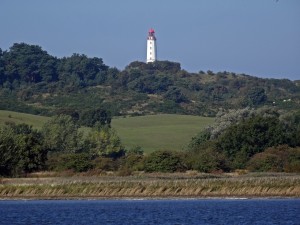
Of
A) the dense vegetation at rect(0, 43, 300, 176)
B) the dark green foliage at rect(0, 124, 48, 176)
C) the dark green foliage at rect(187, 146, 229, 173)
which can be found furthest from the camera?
the dense vegetation at rect(0, 43, 300, 176)

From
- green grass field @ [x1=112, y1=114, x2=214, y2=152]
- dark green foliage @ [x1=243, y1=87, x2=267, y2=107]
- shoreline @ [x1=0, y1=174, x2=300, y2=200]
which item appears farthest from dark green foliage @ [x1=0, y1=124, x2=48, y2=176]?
dark green foliage @ [x1=243, y1=87, x2=267, y2=107]

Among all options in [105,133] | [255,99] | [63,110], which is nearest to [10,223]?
[105,133]

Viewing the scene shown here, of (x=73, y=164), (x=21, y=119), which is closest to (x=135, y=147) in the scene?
(x=21, y=119)

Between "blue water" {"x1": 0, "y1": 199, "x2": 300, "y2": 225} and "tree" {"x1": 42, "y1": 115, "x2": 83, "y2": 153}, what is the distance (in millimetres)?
37896

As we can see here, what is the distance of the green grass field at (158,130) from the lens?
406ft

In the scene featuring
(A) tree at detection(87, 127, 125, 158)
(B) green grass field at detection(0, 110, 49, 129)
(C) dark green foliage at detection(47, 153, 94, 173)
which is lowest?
(C) dark green foliage at detection(47, 153, 94, 173)

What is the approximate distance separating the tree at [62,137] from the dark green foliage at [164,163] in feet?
68.1

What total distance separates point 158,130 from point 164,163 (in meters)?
53.4

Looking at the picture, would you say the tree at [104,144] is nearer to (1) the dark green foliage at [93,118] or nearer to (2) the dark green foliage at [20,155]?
(2) the dark green foliage at [20,155]

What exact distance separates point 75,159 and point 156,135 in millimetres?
48998

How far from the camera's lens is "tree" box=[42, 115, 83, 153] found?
103m

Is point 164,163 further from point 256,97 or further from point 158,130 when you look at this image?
point 256,97

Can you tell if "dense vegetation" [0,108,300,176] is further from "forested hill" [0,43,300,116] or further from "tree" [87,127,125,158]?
"forested hill" [0,43,300,116]

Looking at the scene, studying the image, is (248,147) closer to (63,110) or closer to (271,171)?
(271,171)
